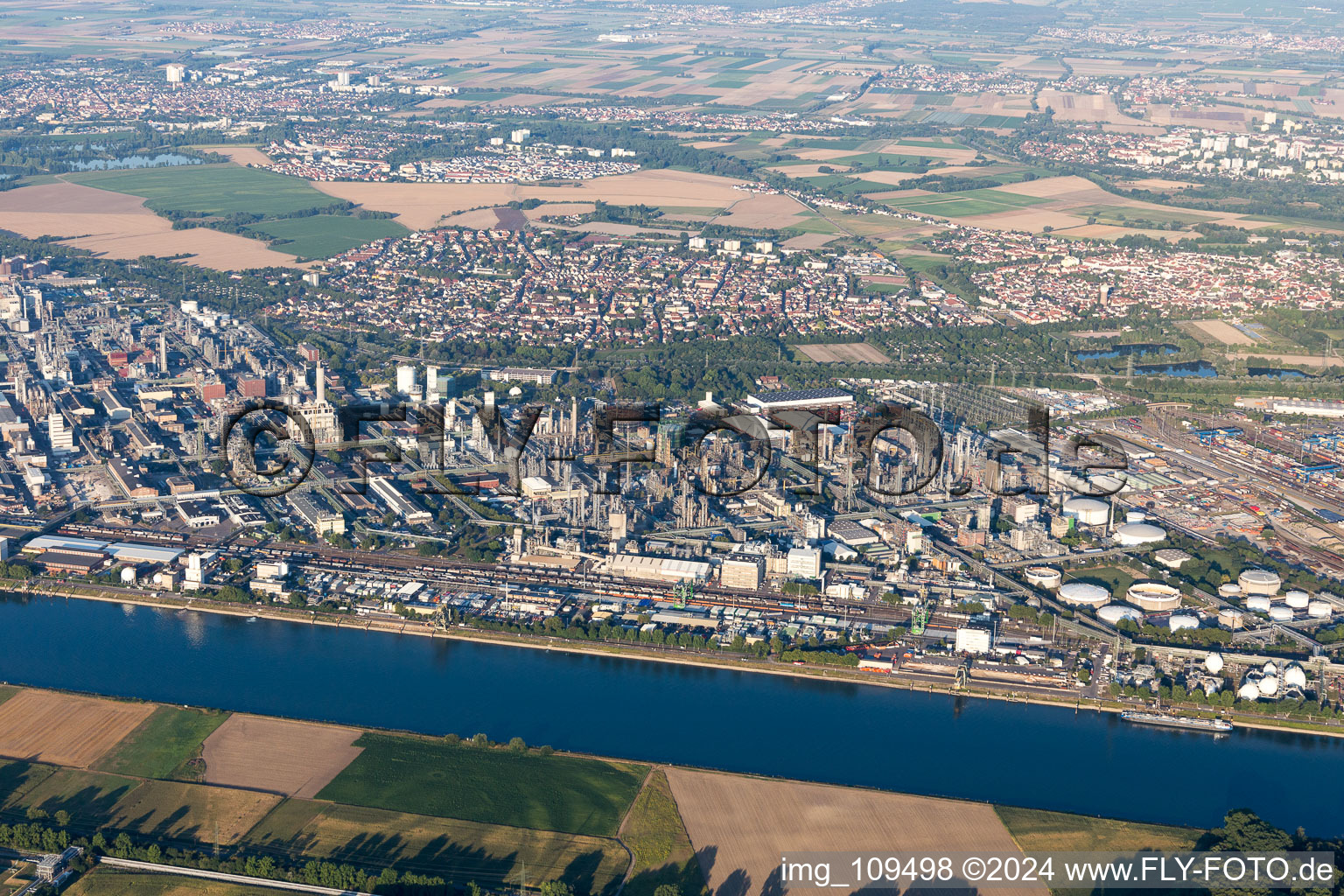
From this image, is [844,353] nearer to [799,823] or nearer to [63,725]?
[799,823]

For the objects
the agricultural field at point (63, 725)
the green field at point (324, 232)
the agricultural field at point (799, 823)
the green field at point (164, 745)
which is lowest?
the agricultural field at point (799, 823)

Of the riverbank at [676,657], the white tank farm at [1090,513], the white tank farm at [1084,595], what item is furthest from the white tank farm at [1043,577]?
the riverbank at [676,657]

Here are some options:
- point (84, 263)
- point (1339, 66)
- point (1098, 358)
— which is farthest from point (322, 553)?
point (1339, 66)

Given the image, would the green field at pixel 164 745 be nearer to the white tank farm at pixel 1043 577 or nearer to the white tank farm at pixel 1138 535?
the white tank farm at pixel 1043 577

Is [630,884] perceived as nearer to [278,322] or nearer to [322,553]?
[322,553]

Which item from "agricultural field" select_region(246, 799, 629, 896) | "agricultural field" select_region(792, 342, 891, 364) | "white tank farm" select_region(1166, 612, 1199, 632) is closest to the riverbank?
"white tank farm" select_region(1166, 612, 1199, 632)

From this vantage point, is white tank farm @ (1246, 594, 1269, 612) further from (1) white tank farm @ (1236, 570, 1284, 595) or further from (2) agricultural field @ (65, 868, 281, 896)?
(2) agricultural field @ (65, 868, 281, 896)
